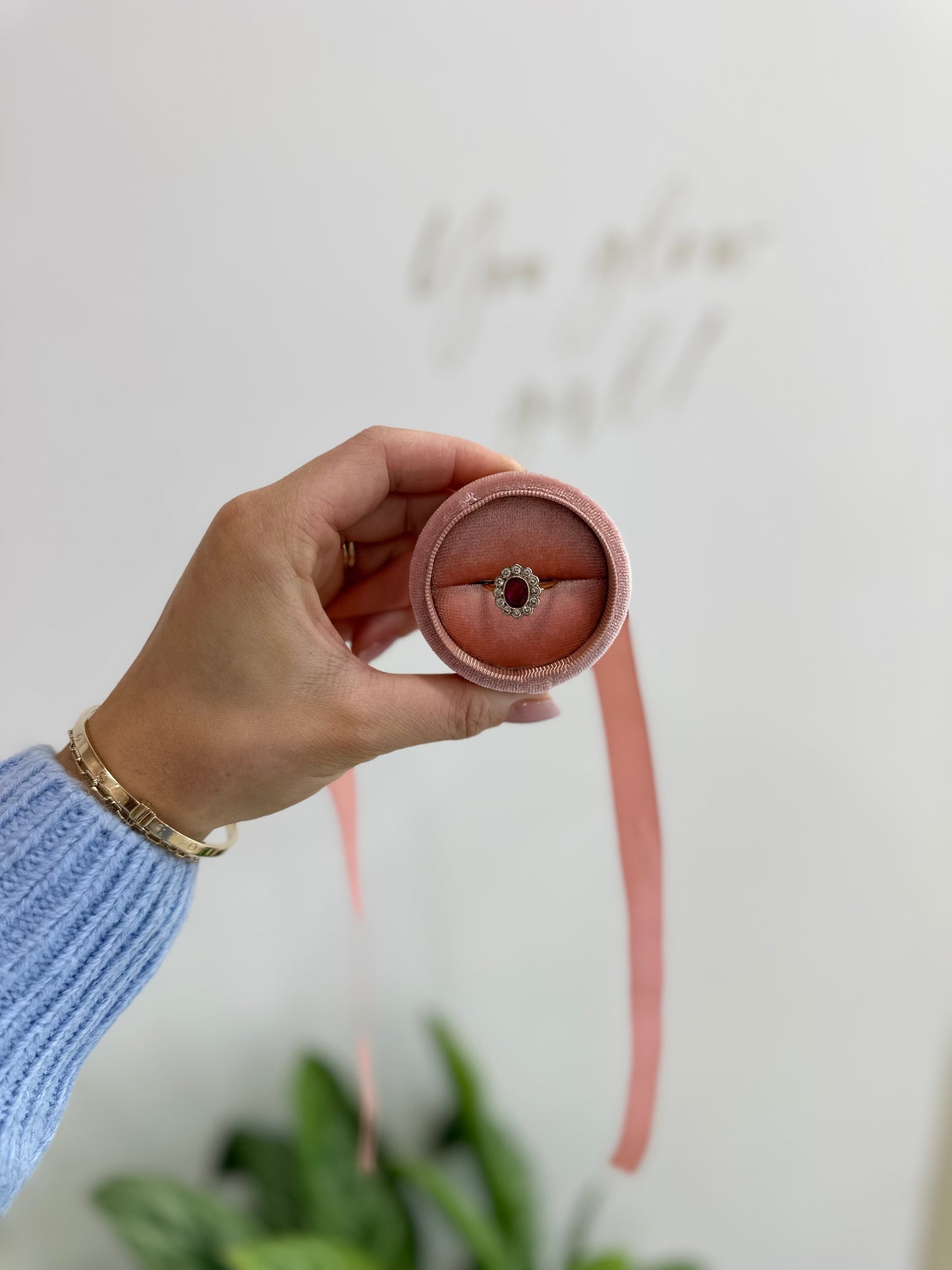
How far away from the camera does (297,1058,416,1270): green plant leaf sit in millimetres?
1067

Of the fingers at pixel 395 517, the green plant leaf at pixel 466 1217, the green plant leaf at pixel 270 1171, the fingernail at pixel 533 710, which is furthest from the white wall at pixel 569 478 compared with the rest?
the fingernail at pixel 533 710

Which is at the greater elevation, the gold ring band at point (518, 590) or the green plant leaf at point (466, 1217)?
the gold ring band at point (518, 590)

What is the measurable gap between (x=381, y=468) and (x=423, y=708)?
194 mm

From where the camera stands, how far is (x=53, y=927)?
63 centimetres

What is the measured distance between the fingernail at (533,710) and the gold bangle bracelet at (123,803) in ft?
0.91

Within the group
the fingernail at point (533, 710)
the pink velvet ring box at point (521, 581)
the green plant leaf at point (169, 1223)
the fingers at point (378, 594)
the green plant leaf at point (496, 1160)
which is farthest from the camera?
the green plant leaf at point (496, 1160)

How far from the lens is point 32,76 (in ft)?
3.37

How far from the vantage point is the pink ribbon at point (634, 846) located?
77 centimetres

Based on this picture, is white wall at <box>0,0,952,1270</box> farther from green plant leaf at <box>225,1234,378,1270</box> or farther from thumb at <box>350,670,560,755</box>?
thumb at <box>350,670,560,755</box>

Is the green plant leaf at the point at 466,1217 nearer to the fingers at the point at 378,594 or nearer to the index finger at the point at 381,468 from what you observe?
the fingers at the point at 378,594

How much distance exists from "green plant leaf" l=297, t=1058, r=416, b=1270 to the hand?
0.63 metres

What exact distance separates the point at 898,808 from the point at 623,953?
40cm

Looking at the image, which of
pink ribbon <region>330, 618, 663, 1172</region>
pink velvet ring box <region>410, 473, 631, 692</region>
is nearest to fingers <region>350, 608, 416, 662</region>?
pink ribbon <region>330, 618, 663, 1172</region>

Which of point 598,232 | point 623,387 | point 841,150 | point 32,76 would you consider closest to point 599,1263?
point 623,387
